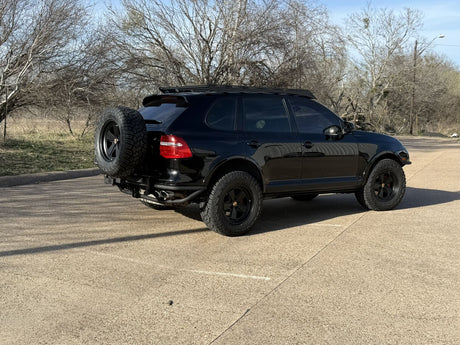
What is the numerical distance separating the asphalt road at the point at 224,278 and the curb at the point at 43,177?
96.8 inches

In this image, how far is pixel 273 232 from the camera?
633 cm

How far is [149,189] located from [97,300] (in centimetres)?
209

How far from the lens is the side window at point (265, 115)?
639cm

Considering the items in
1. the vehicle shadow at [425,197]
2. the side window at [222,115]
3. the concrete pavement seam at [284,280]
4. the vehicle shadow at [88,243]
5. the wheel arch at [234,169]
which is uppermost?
the side window at [222,115]

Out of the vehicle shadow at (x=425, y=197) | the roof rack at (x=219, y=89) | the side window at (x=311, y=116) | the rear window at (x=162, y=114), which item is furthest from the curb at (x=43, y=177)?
the vehicle shadow at (x=425, y=197)

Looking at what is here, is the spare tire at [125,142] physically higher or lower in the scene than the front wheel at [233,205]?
higher

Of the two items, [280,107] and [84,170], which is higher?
[280,107]

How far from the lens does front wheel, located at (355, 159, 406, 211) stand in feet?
25.0

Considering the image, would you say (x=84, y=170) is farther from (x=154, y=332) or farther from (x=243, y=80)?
(x=154, y=332)

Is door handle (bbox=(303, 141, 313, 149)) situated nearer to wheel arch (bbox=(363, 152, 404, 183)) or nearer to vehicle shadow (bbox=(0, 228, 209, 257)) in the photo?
wheel arch (bbox=(363, 152, 404, 183))

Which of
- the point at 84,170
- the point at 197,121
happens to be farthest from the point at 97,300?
the point at 84,170

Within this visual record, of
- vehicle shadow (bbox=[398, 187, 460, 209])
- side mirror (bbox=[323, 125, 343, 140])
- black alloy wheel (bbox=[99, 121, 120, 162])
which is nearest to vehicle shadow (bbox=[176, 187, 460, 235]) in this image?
vehicle shadow (bbox=[398, 187, 460, 209])

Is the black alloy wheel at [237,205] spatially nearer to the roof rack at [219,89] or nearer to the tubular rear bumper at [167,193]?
the tubular rear bumper at [167,193]

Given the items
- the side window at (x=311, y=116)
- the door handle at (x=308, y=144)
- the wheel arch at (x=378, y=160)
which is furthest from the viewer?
the wheel arch at (x=378, y=160)
